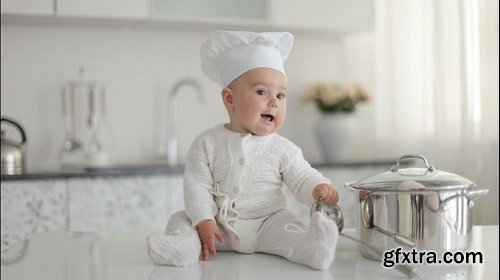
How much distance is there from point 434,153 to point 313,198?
6.00 feet

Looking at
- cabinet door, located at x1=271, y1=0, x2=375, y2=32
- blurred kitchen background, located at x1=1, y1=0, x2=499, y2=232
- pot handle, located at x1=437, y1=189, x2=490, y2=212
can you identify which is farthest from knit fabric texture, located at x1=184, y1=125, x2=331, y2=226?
cabinet door, located at x1=271, y1=0, x2=375, y2=32

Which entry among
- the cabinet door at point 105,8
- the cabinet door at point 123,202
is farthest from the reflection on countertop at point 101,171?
the cabinet door at point 105,8

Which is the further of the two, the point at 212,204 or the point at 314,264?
the point at 212,204

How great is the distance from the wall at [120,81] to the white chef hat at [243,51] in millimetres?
1997

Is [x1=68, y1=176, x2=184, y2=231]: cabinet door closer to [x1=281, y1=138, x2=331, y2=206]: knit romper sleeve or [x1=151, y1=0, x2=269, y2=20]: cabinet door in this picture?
[x1=151, y1=0, x2=269, y2=20]: cabinet door

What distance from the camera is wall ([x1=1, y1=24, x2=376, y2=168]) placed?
9.99 ft

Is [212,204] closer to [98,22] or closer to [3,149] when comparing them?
[3,149]

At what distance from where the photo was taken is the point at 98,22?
119 inches

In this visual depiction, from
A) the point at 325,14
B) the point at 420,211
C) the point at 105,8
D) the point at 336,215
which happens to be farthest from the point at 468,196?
the point at 325,14

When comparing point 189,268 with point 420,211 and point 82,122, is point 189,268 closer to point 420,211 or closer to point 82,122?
point 420,211

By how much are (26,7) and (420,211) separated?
2.18 metres

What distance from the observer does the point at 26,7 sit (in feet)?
9.07

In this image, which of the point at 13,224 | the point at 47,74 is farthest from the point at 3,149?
the point at 47,74

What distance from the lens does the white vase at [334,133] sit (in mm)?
3236
